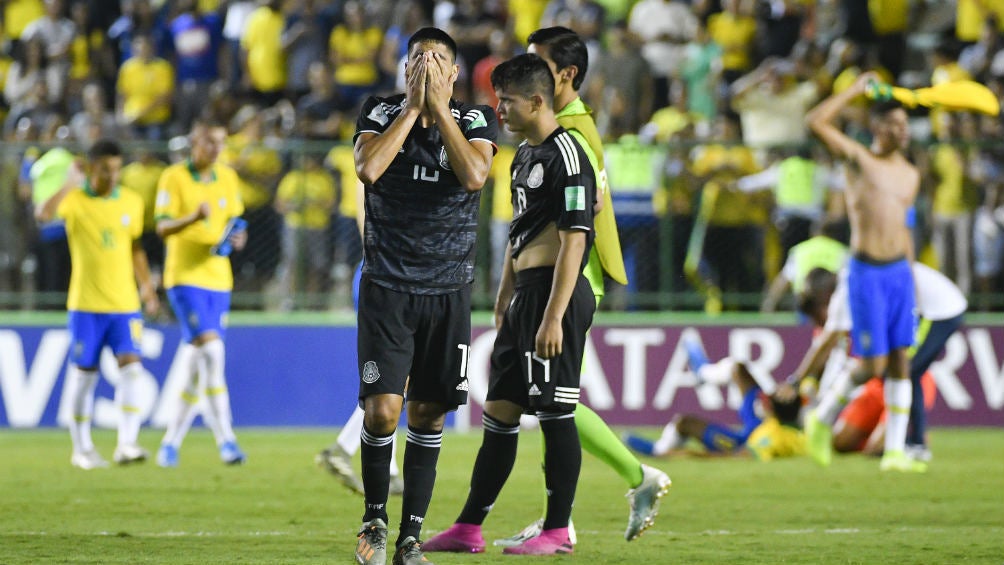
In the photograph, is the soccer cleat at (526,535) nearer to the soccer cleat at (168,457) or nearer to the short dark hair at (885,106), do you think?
the short dark hair at (885,106)

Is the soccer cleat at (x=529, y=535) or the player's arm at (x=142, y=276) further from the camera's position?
the player's arm at (x=142, y=276)

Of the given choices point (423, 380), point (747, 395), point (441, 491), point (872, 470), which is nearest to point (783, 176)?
point (747, 395)

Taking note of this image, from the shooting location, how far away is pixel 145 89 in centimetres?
1789

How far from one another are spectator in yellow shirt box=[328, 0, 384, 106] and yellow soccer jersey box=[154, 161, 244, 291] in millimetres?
5900

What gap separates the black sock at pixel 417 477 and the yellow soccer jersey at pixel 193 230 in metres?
5.61

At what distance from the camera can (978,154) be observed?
47.8ft

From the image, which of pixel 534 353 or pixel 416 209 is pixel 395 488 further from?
pixel 416 209

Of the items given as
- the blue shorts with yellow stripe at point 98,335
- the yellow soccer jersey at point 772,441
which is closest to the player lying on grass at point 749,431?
the yellow soccer jersey at point 772,441

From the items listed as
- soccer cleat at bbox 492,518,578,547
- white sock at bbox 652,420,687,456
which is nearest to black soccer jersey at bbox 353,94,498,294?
soccer cleat at bbox 492,518,578,547

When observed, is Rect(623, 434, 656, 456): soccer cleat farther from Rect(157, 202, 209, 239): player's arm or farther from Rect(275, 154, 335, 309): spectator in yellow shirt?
Rect(275, 154, 335, 309): spectator in yellow shirt

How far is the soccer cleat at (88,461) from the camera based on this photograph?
11156 millimetres

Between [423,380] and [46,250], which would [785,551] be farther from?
[46,250]

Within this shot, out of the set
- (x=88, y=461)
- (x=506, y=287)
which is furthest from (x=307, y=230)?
(x=506, y=287)

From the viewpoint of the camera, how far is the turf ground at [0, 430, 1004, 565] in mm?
6766
